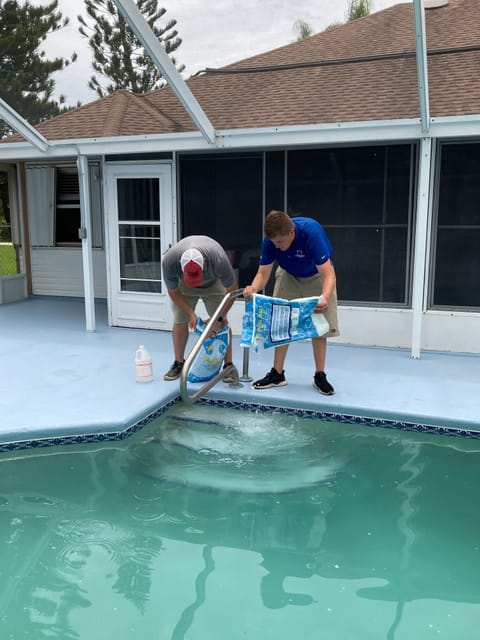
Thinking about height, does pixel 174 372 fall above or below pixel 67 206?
below

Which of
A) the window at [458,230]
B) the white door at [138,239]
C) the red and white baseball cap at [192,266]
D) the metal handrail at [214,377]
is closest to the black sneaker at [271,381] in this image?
the metal handrail at [214,377]

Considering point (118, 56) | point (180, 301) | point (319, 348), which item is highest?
point (118, 56)

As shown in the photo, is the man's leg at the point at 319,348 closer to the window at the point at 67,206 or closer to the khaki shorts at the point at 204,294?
the khaki shorts at the point at 204,294

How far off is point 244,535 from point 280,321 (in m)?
1.70

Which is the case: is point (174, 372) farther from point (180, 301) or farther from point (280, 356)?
point (280, 356)

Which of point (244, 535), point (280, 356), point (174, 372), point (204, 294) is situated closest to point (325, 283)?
point (280, 356)

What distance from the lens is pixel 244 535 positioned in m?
3.18

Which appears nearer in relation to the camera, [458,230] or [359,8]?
[458,230]

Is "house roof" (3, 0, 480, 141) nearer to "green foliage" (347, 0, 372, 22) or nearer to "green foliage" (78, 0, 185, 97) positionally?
"green foliage" (347, 0, 372, 22)

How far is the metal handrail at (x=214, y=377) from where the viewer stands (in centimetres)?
386

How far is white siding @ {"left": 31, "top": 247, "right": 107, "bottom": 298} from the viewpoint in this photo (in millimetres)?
9070

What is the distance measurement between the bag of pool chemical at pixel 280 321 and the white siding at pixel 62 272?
5.06 meters

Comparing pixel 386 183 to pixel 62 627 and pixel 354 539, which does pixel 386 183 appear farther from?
pixel 62 627

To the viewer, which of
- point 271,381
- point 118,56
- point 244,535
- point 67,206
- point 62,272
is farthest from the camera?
point 118,56
